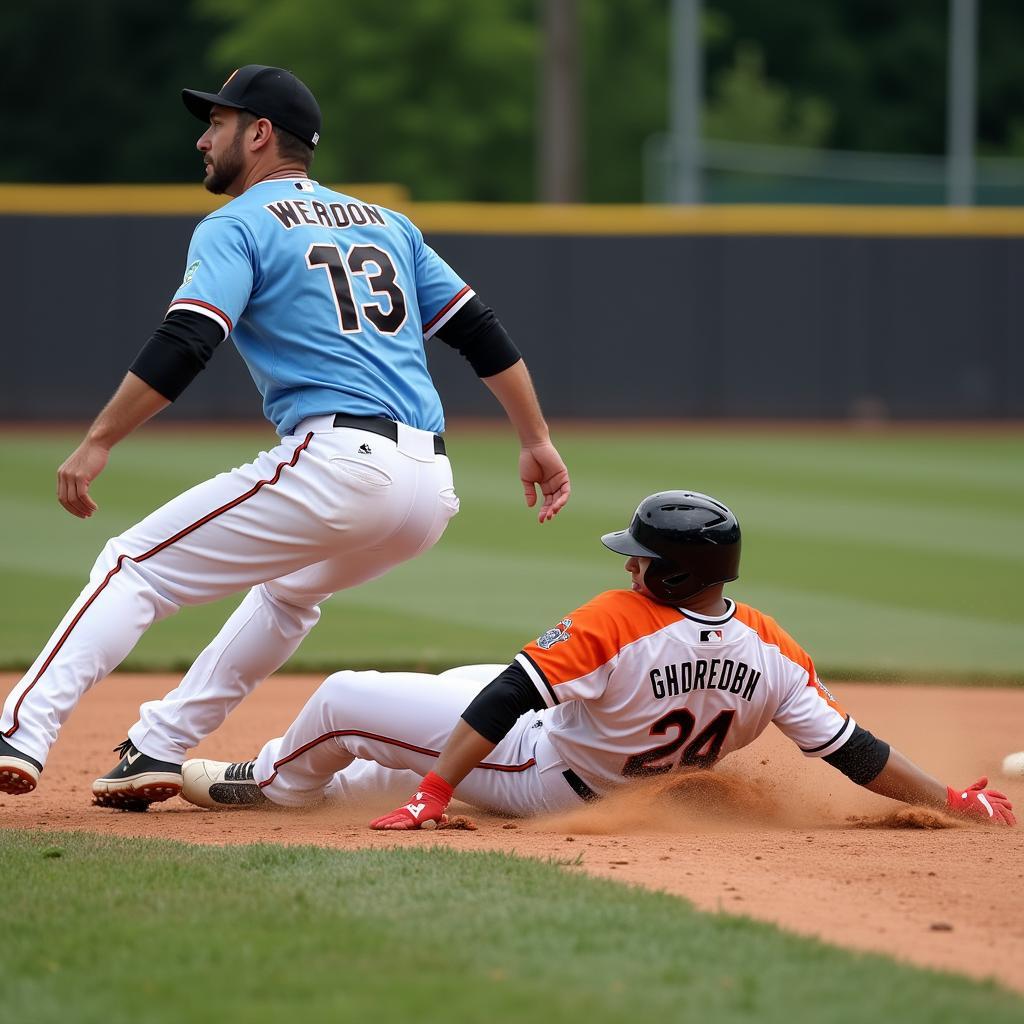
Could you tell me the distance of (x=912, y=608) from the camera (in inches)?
333

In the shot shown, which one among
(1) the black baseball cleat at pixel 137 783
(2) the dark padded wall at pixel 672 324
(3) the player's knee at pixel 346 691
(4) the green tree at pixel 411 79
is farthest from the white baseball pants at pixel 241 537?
(4) the green tree at pixel 411 79

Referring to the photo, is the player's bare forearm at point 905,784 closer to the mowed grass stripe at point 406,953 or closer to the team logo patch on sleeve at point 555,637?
the team logo patch on sleeve at point 555,637

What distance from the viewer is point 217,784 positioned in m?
4.53

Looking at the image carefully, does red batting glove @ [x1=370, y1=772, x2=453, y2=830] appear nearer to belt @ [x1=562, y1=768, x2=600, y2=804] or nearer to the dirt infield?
the dirt infield

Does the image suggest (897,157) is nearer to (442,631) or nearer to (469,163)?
(469,163)

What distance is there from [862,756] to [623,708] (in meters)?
0.61

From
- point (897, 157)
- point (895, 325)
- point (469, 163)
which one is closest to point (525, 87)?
point (469, 163)

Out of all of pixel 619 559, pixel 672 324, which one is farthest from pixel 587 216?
pixel 619 559

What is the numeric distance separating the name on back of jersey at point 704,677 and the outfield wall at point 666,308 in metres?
13.2

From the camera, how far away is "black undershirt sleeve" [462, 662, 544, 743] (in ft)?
12.8

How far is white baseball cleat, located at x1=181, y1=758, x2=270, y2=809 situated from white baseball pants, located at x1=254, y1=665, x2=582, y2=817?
17 centimetres

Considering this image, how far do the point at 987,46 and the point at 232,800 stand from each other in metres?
37.1

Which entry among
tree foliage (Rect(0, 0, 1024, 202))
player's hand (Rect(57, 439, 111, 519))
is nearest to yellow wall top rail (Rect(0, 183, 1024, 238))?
player's hand (Rect(57, 439, 111, 519))

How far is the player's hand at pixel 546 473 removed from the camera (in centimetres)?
457
